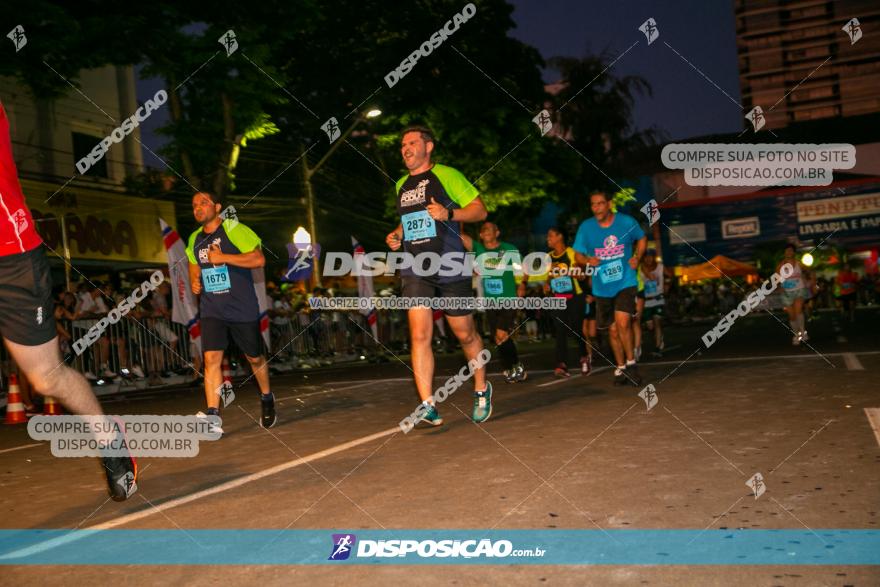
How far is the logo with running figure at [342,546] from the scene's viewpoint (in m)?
3.32

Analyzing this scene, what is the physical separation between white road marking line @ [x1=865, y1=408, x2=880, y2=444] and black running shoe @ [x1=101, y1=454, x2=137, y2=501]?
400cm

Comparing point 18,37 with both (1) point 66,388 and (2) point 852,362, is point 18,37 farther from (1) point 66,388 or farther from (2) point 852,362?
(2) point 852,362

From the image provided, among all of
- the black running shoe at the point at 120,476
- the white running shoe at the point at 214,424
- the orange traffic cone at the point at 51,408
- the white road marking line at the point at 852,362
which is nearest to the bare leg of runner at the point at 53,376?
the black running shoe at the point at 120,476

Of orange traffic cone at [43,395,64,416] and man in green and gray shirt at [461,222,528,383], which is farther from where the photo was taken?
orange traffic cone at [43,395,64,416]

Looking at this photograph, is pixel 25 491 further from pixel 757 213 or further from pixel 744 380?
pixel 757 213

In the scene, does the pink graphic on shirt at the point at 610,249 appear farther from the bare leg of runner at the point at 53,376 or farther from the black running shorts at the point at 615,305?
the bare leg of runner at the point at 53,376

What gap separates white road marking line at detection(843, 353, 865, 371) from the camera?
913 cm

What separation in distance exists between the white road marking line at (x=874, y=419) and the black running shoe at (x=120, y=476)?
4.00 m

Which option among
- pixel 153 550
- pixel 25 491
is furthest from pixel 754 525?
pixel 25 491

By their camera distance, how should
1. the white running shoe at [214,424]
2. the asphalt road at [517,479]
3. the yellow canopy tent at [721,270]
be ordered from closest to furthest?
the asphalt road at [517,479]
the white running shoe at [214,424]
the yellow canopy tent at [721,270]

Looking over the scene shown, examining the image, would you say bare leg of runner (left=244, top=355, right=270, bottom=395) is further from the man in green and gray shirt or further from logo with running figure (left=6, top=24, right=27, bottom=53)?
logo with running figure (left=6, top=24, right=27, bottom=53)

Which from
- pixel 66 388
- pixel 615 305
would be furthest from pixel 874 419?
pixel 66 388

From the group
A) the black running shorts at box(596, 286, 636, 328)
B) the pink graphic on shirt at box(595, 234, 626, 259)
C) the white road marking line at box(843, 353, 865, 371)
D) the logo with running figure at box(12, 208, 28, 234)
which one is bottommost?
the white road marking line at box(843, 353, 865, 371)

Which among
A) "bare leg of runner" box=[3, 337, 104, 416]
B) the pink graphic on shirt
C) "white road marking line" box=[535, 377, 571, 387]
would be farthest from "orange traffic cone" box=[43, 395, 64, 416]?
"bare leg of runner" box=[3, 337, 104, 416]
